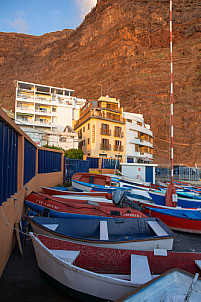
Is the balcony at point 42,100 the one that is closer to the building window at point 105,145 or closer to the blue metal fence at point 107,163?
the building window at point 105,145

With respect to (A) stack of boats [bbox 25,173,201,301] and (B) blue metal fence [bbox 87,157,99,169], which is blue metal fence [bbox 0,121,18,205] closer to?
(A) stack of boats [bbox 25,173,201,301]

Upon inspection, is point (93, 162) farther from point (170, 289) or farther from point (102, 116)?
point (170, 289)

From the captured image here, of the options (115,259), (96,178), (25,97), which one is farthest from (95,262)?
(25,97)

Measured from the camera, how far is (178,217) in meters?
7.96

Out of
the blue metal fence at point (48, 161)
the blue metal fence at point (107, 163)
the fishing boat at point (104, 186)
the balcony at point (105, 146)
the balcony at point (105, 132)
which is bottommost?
the fishing boat at point (104, 186)

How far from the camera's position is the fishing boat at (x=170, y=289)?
2456 mm

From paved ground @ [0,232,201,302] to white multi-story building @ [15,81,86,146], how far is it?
40117mm

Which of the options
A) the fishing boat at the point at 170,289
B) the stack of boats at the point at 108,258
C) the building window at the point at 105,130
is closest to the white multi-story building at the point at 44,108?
the building window at the point at 105,130

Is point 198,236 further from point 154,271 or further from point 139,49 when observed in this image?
point 139,49

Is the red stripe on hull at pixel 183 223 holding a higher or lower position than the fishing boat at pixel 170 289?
lower

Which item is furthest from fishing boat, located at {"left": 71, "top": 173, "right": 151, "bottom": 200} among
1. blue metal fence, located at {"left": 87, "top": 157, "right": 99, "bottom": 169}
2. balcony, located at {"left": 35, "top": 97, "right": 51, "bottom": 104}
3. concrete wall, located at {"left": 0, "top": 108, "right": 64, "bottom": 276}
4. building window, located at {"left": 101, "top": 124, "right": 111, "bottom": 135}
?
balcony, located at {"left": 35, "top": 97, "right": 51, "bottom": 104}

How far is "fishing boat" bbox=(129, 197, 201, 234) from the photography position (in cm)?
784

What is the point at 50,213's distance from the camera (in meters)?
6.30

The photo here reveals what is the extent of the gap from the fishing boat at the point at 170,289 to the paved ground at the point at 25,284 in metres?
1.67
